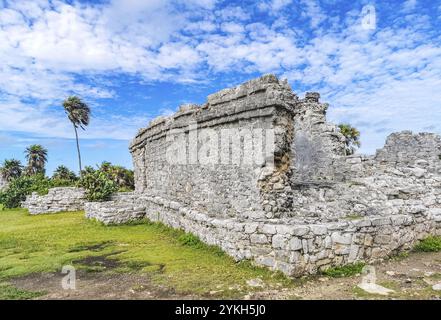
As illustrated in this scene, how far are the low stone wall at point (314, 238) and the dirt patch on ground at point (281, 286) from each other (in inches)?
14.3

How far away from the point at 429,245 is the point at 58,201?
19.4 meters

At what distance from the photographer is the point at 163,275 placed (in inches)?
284

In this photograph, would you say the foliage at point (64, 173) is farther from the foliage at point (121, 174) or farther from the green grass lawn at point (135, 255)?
the green grass lawn at point (135, 255)

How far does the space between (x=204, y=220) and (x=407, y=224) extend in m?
4.96

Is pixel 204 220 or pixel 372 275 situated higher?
pixel 204 220

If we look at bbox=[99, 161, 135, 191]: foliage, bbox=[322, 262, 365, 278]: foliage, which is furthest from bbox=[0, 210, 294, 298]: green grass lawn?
bbox=[99, 161, 135, 191]: foliage

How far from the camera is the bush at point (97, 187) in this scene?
20.2 meters

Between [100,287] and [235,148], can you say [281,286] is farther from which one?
[235,148]

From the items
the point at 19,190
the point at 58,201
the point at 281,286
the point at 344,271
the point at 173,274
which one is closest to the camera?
the point at 281,286

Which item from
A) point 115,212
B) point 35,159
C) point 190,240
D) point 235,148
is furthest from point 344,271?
point 35,159

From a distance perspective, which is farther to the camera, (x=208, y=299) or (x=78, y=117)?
(x=78, y=117)

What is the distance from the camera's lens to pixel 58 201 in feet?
69.3
